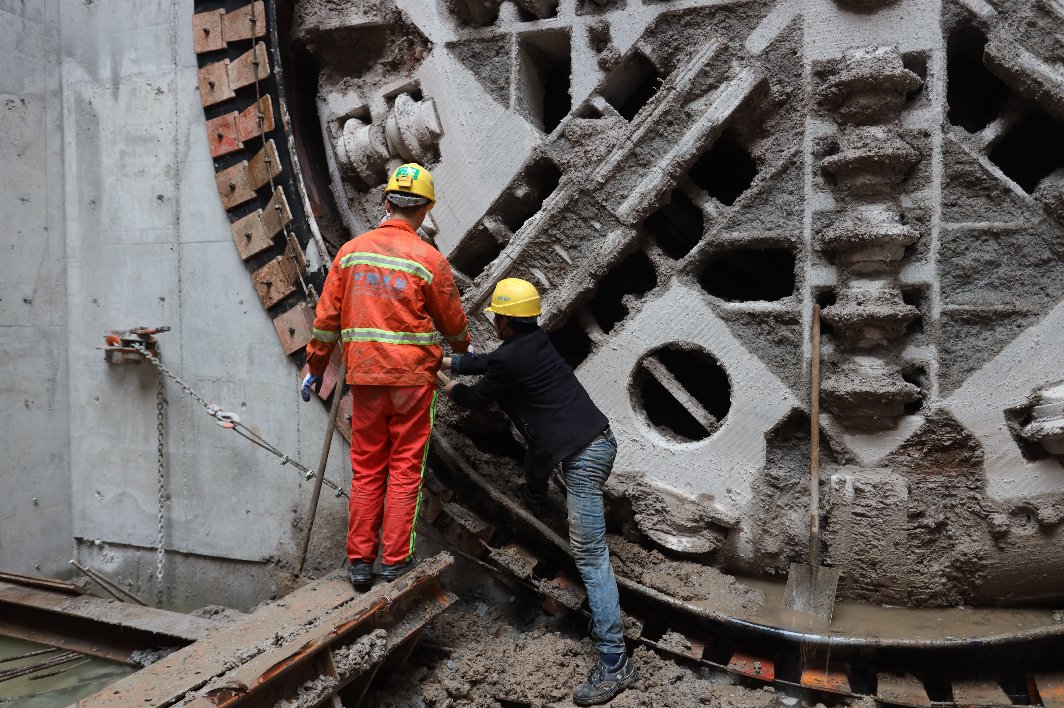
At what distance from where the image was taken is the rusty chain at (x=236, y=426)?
4.00m

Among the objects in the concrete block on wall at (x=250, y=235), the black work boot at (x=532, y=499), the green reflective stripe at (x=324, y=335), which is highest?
the concrete block on wall at (x=250, y=235)

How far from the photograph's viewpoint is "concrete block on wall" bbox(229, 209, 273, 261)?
4.14 m

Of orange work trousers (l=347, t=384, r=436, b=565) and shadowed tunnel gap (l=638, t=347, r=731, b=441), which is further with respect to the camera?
shadowed tunnel gap (l=638, t=347, r=731, b=441)

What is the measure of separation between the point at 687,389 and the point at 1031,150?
2.16 metres

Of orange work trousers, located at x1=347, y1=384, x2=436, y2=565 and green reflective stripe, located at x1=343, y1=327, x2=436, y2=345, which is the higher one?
green reflective stripe, located at x1=343, y1=327, x2=436, y2=345

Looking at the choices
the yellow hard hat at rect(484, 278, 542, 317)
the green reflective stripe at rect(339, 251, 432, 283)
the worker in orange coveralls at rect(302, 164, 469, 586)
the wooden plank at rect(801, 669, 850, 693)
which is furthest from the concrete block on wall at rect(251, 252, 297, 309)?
the wooden plank at rect(801, 669, 850, 693)

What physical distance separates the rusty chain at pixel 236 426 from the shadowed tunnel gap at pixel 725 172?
2.89 m

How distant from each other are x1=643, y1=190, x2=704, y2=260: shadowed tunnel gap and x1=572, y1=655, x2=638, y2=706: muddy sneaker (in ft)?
7.54

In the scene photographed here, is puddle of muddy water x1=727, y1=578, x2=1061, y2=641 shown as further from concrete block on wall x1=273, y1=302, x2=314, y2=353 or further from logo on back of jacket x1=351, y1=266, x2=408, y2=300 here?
concrete block on wall x1=273, y1=302, x2=314, y2=353

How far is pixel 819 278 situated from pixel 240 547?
12.3 ft

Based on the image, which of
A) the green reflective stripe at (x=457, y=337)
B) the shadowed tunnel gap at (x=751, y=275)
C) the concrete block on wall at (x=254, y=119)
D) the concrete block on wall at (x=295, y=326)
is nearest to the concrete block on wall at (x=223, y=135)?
the concrete block on wall at (x=254, y=119)

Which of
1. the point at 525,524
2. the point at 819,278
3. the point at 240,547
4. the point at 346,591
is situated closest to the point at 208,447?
the point at 240,547

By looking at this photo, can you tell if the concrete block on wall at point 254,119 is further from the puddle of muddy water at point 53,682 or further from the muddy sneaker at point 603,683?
the muddy sneaker at point 603,683

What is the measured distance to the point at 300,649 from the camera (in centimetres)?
252
